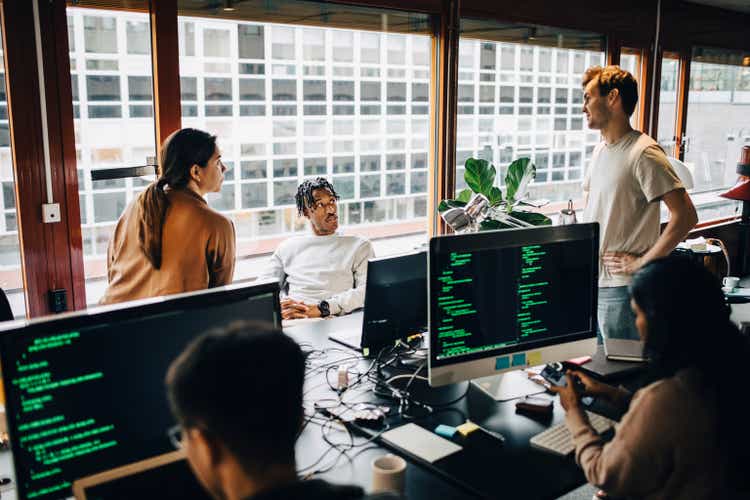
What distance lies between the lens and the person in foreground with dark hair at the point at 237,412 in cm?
104

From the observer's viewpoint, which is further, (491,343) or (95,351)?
(491,343)

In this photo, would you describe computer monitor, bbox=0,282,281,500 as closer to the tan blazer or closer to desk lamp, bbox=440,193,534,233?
the tan blazer

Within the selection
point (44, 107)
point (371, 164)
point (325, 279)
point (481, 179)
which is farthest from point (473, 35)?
point (44, 107)

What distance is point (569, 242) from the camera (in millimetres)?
2078

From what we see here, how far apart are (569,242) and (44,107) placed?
89.1 inches

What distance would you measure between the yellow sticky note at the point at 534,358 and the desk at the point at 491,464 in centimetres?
13

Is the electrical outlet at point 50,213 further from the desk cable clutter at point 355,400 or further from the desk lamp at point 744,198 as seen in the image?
the desk lamp at point 744,198

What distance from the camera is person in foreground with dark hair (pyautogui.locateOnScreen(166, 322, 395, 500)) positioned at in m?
1.04

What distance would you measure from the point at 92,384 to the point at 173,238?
3.59 ft

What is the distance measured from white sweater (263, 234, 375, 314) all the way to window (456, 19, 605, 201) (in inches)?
43.0

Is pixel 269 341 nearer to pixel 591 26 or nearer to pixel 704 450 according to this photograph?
pixel 704 450

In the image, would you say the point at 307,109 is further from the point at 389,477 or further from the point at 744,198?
the point at 744,198

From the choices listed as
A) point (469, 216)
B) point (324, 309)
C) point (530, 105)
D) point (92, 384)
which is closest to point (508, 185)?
point (469, 216)

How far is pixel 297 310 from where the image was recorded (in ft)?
10.3
